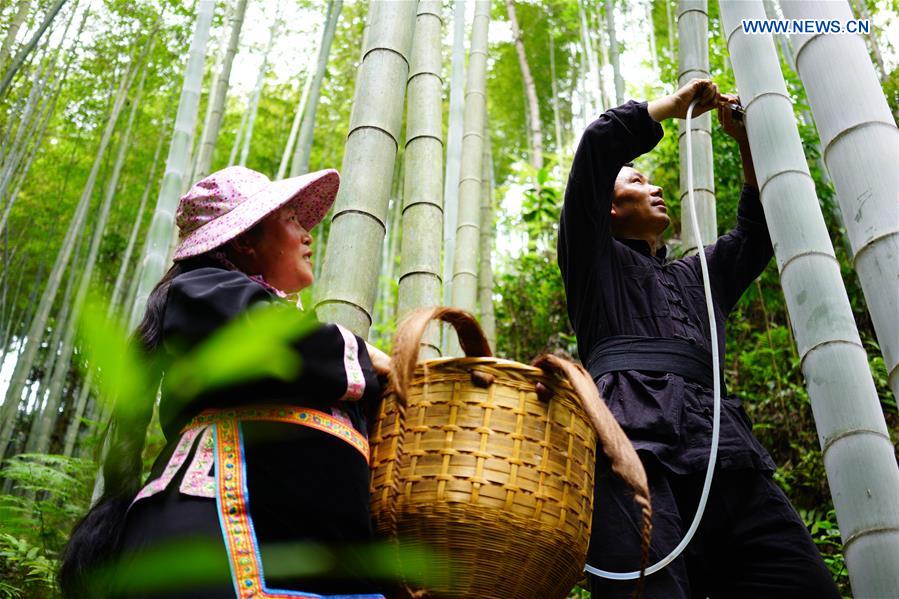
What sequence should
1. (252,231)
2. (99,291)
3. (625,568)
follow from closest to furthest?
(99,291), (252,231), (625,568)

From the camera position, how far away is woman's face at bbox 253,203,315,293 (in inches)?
51.1

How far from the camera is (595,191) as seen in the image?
1.70 meters

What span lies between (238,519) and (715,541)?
914 mm

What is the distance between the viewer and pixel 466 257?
12.7ft

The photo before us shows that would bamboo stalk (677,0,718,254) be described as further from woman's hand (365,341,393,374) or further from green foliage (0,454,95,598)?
green foliage (0,454,95,598)

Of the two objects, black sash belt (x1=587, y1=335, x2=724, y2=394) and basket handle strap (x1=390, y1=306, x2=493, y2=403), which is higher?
black sash belt (x1=587, y1=335, x2=724, y2=394)

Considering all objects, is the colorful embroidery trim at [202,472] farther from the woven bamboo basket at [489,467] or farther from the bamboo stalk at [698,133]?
the bamboo stalk at [698,133]

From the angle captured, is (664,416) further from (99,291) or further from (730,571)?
(99,291)

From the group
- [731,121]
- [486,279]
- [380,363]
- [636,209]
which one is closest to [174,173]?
[486,279]

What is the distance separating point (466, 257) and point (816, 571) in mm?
2541

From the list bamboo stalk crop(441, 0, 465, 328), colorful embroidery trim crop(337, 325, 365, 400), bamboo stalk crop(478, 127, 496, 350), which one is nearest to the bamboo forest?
colorful embroidery trim crop(337, 325, 365, 400)

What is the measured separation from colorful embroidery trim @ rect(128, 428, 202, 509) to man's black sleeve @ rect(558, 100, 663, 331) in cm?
89

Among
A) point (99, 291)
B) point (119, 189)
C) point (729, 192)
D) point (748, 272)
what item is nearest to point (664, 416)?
point (748, 272)

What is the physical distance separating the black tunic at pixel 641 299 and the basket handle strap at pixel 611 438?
42 centimetres
